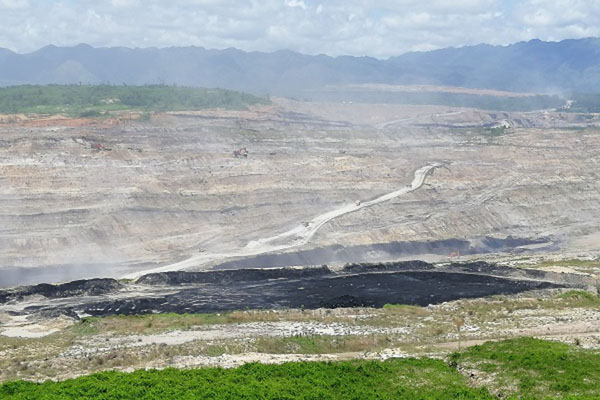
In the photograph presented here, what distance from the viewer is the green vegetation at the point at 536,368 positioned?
85.8 ft

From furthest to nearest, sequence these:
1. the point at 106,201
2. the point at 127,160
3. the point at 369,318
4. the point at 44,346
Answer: the point at 127,160 < the point at 106,201 < the point at 369,318 < the point at 44,346

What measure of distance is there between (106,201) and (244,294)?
→ 3293cm

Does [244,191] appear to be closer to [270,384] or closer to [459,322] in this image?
[459,322]

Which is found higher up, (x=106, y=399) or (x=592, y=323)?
(x=106, y=399)

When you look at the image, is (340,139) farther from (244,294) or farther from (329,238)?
(244,294)

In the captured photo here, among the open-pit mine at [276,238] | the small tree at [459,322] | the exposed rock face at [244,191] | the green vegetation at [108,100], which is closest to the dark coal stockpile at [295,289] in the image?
the open-pit mine at [276,238]

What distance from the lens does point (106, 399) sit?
2377 centimetres

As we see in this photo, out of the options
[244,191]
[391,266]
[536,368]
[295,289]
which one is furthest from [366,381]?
[244,191]

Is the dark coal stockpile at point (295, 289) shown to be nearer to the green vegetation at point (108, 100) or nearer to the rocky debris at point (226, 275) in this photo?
the rocky debris at point (226, 275)

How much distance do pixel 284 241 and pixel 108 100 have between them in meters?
85.1

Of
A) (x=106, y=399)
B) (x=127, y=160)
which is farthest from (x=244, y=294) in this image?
(x=127, y=160)

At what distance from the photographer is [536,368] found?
28.7m

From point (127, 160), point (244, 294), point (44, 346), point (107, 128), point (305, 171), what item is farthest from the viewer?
point (107, 128)

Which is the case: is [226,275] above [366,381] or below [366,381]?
below
